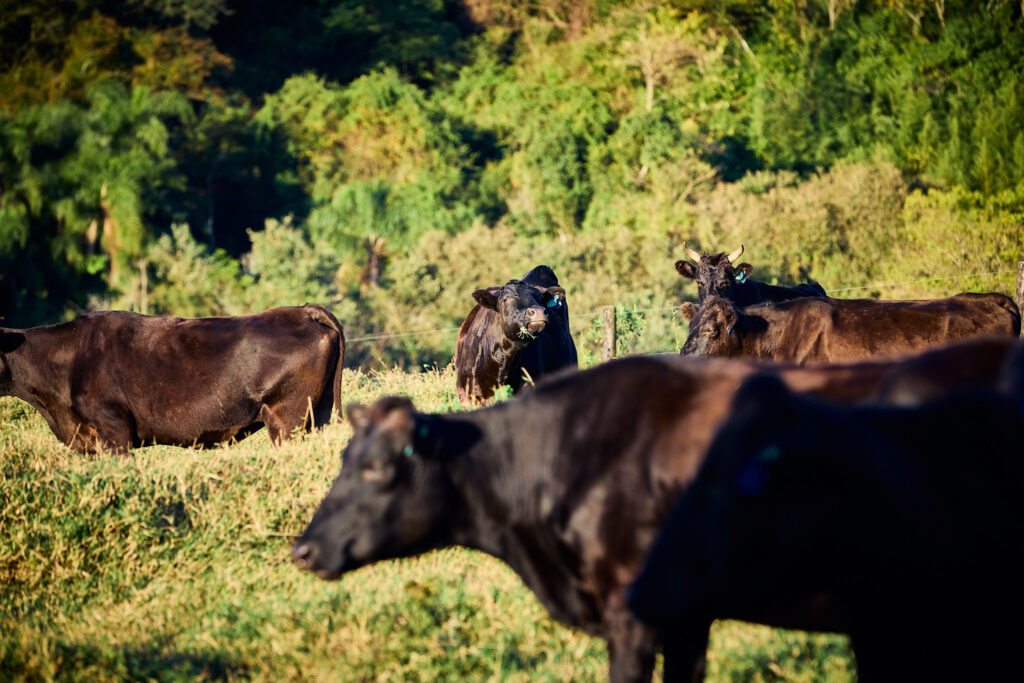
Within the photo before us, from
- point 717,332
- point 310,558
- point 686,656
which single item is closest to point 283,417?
point 717,332

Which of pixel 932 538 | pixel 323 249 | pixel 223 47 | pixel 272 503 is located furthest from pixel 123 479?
pixel 223 47

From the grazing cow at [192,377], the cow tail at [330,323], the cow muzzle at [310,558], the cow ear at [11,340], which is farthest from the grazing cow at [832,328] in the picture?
the cow ear at [11,340]

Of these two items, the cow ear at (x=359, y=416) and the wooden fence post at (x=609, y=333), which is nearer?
the cow ear at (x=359, y=416)

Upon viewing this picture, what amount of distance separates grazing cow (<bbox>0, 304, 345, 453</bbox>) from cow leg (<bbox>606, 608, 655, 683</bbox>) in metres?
5.48

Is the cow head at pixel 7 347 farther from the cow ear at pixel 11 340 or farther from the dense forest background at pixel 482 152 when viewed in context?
the dense forest background at pixel 482 152

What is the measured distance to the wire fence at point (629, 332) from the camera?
1659 centimetres

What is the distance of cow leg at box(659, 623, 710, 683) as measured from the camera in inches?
170

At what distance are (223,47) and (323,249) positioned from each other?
60.5 ft

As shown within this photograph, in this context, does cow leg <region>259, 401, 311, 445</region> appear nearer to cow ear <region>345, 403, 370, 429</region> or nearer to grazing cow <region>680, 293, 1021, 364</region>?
grazing cow <region>680, 293, 1021, 364</region>

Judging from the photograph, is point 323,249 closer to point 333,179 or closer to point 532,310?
point 333,179

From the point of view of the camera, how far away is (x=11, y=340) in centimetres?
994

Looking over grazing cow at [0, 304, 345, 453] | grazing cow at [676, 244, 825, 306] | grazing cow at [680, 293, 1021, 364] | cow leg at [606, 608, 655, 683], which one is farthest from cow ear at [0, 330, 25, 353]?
cow leg at [606, 608, 655, 683]

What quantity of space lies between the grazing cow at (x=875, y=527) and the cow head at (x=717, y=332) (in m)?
5.17

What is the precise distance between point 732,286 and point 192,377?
6.38m
